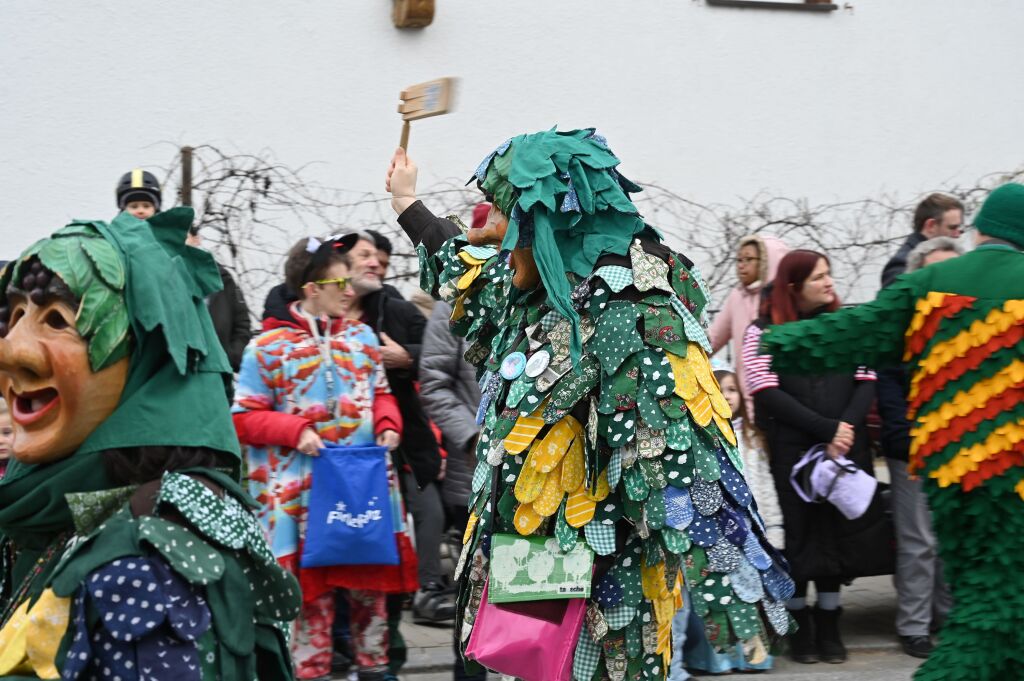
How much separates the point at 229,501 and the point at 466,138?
6.79m

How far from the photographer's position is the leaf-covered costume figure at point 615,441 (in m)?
3.33

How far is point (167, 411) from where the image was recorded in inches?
87.7

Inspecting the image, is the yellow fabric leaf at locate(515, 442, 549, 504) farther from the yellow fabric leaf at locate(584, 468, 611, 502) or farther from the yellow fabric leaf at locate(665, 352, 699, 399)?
the yellow fabric leaf at locate(665, 352, 699, 399)

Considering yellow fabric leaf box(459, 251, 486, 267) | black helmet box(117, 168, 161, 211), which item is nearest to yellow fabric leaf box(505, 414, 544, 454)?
yellow fabric leaf box(459, 251, 486, 267)

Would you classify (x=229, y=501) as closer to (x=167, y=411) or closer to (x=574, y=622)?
(x=167, y=411)

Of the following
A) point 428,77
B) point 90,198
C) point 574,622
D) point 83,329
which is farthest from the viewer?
point 428,77

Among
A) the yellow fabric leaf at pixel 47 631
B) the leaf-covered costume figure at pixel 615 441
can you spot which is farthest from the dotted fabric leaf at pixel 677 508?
the yellow fabric leaf at pixel 47 631

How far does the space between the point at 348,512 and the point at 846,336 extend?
2036 mm

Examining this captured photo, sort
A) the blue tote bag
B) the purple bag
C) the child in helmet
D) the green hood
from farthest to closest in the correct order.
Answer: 1. the child in helmet
2. the purple bag
3. the blue tote bag
4. the green hood

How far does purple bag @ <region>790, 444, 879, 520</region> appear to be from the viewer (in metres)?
5.75

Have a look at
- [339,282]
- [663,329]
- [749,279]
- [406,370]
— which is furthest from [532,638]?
[749,279]

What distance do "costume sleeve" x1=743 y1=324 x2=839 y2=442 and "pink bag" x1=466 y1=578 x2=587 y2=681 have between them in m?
2.59

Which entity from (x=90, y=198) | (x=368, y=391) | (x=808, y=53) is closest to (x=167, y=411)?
(x=368, y=391)

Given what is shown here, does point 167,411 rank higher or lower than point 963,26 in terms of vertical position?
lower
